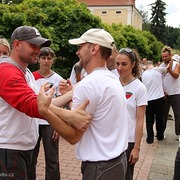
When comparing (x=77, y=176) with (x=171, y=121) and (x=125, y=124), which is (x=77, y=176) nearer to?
(x=125, y=124)

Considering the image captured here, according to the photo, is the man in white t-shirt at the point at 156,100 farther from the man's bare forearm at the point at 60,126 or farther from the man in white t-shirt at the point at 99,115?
the man's bare forearm at the point at 60,126

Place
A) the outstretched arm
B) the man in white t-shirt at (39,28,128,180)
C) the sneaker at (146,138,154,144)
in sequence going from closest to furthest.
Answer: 1. the outstretched arm
2. the man in white t-shirt at (39,28,128,180)
3. the sneaker at (146,138,154,144)

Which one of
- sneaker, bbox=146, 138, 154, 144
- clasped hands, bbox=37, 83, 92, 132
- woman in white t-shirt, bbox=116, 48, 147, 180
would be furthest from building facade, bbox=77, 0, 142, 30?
clasped hands, bbox=37, 83, 92, 132

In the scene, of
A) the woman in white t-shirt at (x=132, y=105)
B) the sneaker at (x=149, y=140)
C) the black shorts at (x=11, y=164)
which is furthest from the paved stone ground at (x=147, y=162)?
the black shorts at (x=11, y=164)

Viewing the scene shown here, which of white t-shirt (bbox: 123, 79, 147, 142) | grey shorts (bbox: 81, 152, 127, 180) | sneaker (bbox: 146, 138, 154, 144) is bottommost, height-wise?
sneaker (bbox: 146, 138, 154, 144)

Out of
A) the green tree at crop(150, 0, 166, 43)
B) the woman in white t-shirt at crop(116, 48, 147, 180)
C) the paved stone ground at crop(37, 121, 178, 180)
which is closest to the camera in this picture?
the woman in white t-shirt at crop(116, 48, 147, 180)

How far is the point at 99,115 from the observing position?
2176 mm

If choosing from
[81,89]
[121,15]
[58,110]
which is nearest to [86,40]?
[81,89]

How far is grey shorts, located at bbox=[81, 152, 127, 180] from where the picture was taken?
2.20m

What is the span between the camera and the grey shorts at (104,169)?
7.21ft

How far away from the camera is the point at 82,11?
13516 millimetres

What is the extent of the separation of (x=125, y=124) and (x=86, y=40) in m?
0.70

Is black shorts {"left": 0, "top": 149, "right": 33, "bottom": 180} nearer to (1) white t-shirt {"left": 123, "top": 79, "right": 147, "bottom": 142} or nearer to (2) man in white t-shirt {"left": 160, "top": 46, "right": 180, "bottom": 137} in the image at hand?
(1) white t-shirt {"left": 123, "top": 79, "right": 147, "bottom": 142}

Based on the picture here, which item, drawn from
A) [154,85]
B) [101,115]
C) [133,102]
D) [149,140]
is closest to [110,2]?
[154,85]
